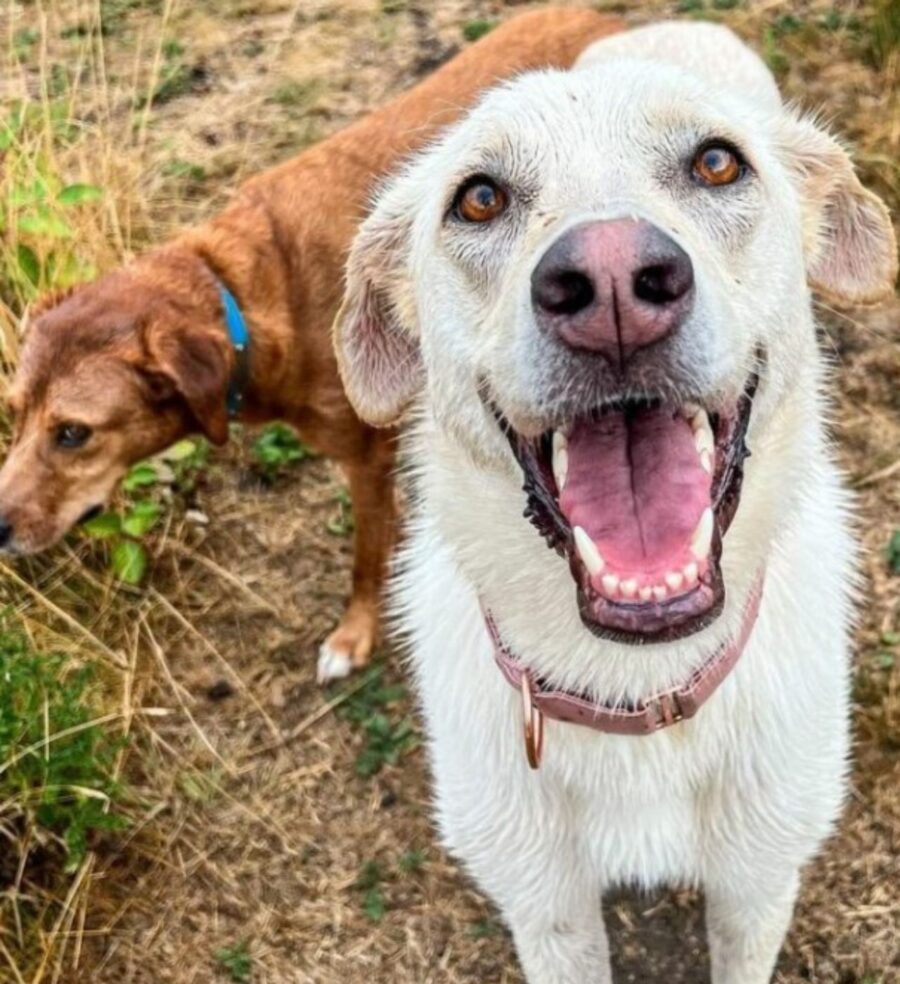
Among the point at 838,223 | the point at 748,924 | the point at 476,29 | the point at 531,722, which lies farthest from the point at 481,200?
the point at 476,29

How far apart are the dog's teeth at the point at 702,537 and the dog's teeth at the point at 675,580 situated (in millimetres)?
38

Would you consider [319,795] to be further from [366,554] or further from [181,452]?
[181,452]

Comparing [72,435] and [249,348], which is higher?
[249,348]

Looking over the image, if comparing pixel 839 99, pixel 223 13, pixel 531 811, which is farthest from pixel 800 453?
pixel 223 13

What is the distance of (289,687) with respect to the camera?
12.7 ft

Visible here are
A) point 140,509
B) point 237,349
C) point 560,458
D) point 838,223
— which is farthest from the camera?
point 140,509

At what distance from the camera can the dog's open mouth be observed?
181 cm

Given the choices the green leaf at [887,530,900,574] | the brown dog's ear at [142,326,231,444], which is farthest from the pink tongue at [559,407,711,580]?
the green leaf at [887,530,900,574]

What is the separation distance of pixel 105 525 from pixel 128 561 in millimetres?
131

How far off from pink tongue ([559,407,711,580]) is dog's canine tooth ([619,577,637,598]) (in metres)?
0.03

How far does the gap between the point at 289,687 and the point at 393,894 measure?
0.77 metres

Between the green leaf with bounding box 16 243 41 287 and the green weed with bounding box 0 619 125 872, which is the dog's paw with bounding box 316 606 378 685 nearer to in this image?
the green weed with bounding box 0 619 125 872

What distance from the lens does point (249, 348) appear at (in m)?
3.62

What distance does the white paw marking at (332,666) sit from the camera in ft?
12.5
